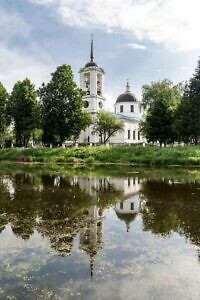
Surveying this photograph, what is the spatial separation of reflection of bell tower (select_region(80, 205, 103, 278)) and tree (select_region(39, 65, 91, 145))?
125 ft

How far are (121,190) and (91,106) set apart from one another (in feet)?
167

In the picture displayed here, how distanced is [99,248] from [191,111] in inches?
1544

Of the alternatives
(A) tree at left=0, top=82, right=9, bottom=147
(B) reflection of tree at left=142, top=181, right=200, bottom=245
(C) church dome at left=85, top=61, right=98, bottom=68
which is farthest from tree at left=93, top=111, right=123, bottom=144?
(B) reflection of tree at left=142, top=181, right=200, bottom=245

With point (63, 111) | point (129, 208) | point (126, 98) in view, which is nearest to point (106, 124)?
point (63, 111)

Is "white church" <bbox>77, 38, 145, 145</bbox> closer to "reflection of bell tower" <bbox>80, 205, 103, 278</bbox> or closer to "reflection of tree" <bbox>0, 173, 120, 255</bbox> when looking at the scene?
"reflection of tree" <bbox>0, 173, 120, 255</bbox>

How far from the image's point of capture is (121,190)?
17031mm

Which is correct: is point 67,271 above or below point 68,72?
below

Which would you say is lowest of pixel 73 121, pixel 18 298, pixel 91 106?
pixel 18 298

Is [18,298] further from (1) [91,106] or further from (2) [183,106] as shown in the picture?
(1) [91,106]

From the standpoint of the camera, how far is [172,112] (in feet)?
159

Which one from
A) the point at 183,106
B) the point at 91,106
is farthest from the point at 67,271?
the point at 91,106

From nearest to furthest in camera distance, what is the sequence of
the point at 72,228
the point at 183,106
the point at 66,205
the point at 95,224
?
1. the point at 72,228
2. the point at 95,224
3. the point at 66,205
4. the point at 183,106

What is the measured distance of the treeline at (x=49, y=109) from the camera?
48781 millimetres

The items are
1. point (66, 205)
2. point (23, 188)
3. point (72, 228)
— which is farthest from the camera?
point (23, 188)
